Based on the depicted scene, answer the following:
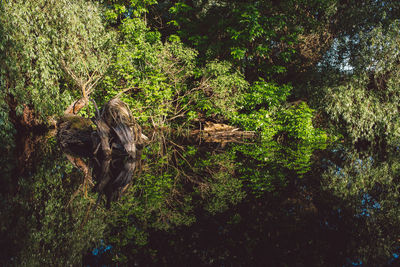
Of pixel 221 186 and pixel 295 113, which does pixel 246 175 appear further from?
pixel 295 113

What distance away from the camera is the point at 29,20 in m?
8.55

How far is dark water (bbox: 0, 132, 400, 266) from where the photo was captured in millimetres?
2893

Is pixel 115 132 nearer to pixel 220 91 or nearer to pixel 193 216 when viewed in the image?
pixel 193 216

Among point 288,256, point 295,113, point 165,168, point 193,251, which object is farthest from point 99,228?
point 295,113

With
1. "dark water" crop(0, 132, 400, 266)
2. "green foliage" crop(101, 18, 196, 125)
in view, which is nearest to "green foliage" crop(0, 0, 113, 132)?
"green foliage" crop(101, 18, 196, 125)

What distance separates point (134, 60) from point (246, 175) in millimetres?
8555

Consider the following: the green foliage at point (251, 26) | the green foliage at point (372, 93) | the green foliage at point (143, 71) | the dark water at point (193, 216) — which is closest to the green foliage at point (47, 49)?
the green foliage at point (143, 71)

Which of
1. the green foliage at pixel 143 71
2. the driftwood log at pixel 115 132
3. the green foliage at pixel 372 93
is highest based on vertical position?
the green foliage at pixel 372 93

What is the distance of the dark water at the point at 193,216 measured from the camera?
2893 mm

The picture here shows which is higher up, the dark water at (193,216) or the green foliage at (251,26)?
the green foliage at (251,26)

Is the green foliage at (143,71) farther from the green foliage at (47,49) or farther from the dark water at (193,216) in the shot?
the dark water at (193,216)

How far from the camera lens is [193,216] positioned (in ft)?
12.6

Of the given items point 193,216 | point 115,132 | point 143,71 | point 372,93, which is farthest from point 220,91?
point 193,216

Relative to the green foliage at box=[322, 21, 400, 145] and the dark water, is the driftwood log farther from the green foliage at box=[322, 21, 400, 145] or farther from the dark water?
the green foliage at box=[322, 21, 400, 145]
